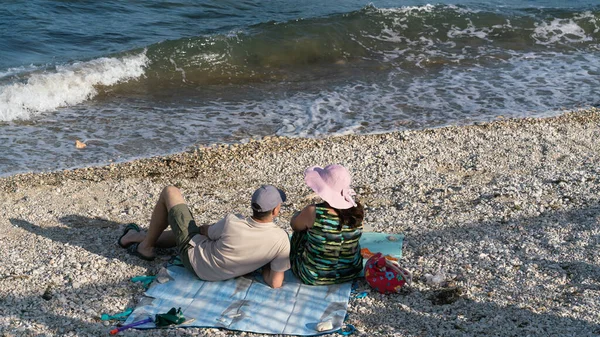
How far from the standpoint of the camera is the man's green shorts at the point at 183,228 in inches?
217

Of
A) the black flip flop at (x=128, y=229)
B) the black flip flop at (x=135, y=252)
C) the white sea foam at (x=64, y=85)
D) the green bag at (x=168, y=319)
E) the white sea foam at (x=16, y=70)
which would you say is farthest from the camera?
the white sea foam at (x=16, y=70)

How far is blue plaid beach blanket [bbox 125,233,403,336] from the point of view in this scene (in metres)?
4.88

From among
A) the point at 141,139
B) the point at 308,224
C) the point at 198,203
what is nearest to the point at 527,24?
the point at 141,139

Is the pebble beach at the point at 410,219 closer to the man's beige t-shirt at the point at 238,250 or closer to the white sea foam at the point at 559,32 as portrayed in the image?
the man's beige t-shirt at the point at 238,250

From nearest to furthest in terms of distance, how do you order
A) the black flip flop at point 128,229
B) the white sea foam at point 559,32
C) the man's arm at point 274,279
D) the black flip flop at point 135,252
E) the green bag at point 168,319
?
the green bag at point 168,319 → the man's arm at point 274,279 → the black flip flop at point 135,252 → the black flip flop at point 128,229 → the white sea foam at point 559,32

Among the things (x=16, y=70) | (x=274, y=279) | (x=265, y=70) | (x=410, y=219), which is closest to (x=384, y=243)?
(x=410, y=219)

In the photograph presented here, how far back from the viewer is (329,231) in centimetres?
526

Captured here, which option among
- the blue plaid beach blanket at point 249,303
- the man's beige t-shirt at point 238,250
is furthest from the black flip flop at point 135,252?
the man's beige t-shirt at point 238,250

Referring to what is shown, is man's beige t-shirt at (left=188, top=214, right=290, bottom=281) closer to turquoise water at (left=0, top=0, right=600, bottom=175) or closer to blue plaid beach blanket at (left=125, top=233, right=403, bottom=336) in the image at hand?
blue plaid beach blanket at (left=125, top=233, right=403, bottom=336)

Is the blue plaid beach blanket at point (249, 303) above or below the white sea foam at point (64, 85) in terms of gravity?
above

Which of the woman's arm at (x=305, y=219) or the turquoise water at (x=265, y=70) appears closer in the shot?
the woman's arm at (x=305, y=219)

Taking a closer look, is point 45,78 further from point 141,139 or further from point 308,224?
point 308,224

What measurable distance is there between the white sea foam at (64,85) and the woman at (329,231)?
6828mm

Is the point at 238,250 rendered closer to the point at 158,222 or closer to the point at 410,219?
the point at 158,222
